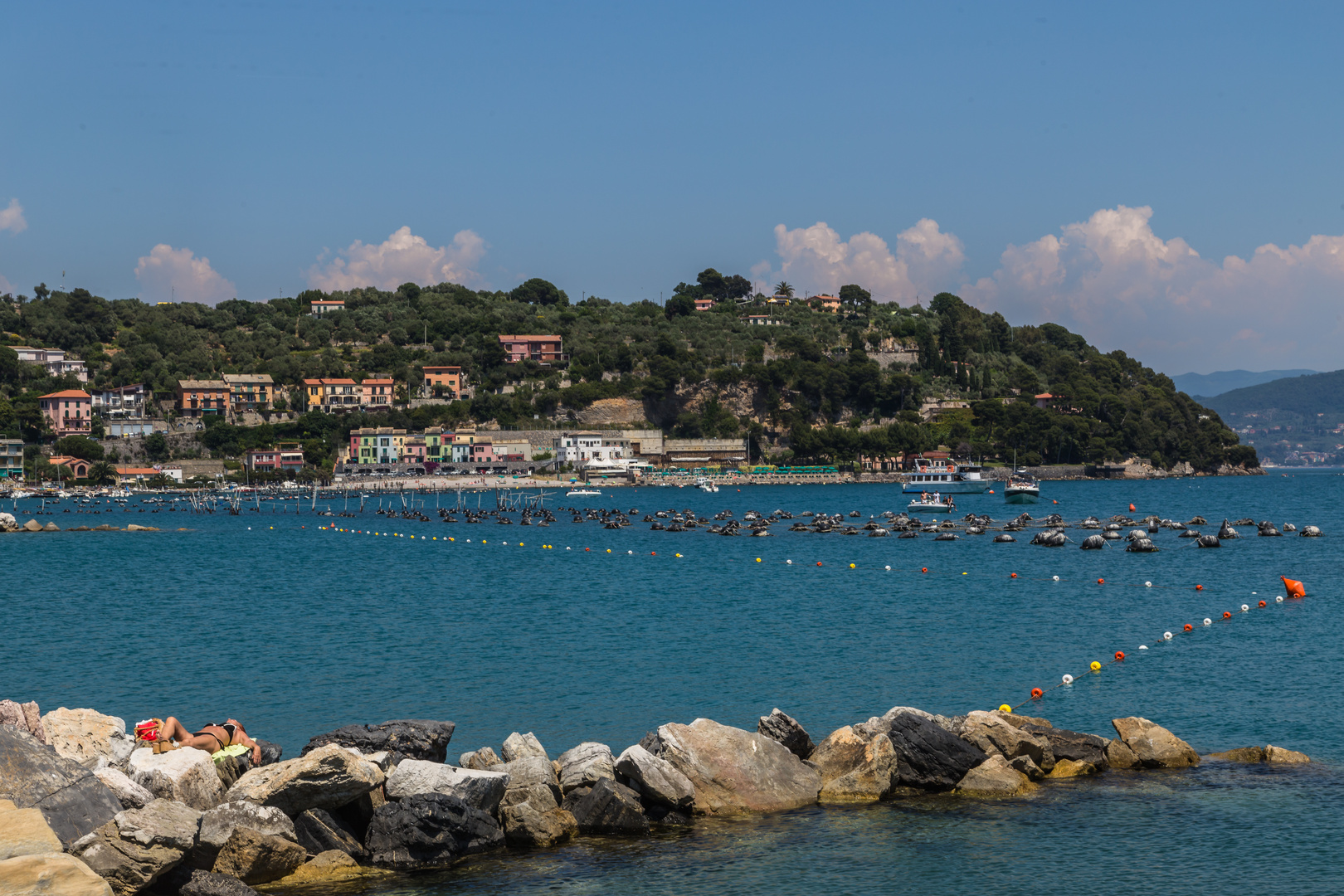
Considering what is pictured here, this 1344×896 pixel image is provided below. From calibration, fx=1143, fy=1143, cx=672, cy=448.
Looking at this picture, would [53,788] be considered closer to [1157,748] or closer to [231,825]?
[231,825]

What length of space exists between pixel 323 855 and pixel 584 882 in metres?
3.23

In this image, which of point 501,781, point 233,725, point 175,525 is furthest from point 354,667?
point 175,525

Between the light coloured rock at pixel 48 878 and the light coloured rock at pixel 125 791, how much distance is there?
122 inches

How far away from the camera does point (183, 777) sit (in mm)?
14523

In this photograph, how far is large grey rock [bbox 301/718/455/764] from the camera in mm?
16188

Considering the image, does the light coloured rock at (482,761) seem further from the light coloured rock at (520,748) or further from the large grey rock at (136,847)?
the large grey rock at (136,847)

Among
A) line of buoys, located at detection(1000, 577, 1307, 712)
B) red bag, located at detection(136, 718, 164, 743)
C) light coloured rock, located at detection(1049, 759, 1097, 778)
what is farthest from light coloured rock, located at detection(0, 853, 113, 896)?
line of buoys, located at detection(1000, 577, 1307, 712)

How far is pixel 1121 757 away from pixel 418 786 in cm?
1045

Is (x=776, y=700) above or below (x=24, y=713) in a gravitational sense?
below

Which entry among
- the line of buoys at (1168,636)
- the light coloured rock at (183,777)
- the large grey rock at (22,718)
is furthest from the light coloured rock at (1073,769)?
the large grey rock at (22,718)

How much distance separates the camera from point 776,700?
2234cm

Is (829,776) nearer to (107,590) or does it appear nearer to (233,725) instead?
(233,725)

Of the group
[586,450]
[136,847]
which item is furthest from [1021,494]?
[136,847]

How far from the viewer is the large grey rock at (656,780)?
15.4m
